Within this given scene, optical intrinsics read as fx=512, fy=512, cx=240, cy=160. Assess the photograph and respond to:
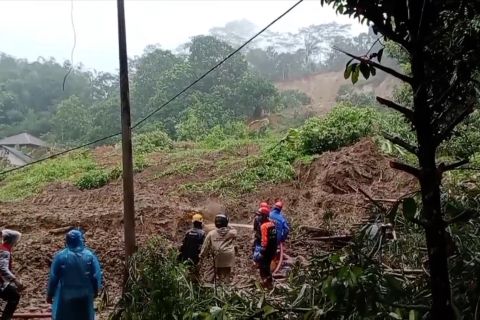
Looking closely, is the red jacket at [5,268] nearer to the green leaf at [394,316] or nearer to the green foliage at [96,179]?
the green leaf at [394,316]

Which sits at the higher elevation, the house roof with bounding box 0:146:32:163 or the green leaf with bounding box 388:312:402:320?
the house roof with bounding box 0:146:32:163

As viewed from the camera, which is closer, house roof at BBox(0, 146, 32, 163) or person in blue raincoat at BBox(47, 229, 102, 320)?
person in blue raincoat at BBox(47, 229, 102, 320)

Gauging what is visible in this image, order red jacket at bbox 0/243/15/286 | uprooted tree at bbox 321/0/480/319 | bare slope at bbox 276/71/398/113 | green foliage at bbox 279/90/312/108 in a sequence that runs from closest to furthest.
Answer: uprooted tree at bbox 321/0/480/319
red jacket at bbox 0/243/15/286
green foliage at bbox 279/90/312/108
bare slope at bbox 276/71/398/113

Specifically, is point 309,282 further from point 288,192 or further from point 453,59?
point 288,192

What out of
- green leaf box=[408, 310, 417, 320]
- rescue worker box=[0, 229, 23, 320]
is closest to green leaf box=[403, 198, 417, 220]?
green leaf box=[408, 310, 417, 320]

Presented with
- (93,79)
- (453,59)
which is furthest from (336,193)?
(93,79)

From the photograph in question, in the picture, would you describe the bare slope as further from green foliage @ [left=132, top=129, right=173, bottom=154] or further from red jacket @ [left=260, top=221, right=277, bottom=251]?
red jacket @ [left=260, top=221, right=277, bottom=251]

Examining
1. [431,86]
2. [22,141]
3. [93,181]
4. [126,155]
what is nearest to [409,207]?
[431,86]

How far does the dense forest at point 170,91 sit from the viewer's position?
99.4 feet

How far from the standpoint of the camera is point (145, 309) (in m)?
4.05

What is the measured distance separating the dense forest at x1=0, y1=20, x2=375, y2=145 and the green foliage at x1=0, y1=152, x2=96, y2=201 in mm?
3262

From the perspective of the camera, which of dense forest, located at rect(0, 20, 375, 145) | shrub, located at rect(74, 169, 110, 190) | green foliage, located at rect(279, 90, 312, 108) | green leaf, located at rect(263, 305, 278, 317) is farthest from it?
green foliage, located at rect(279, 90, 312, 108)

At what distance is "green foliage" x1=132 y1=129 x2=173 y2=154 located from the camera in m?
22.2

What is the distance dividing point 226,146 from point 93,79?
35.7 meters
